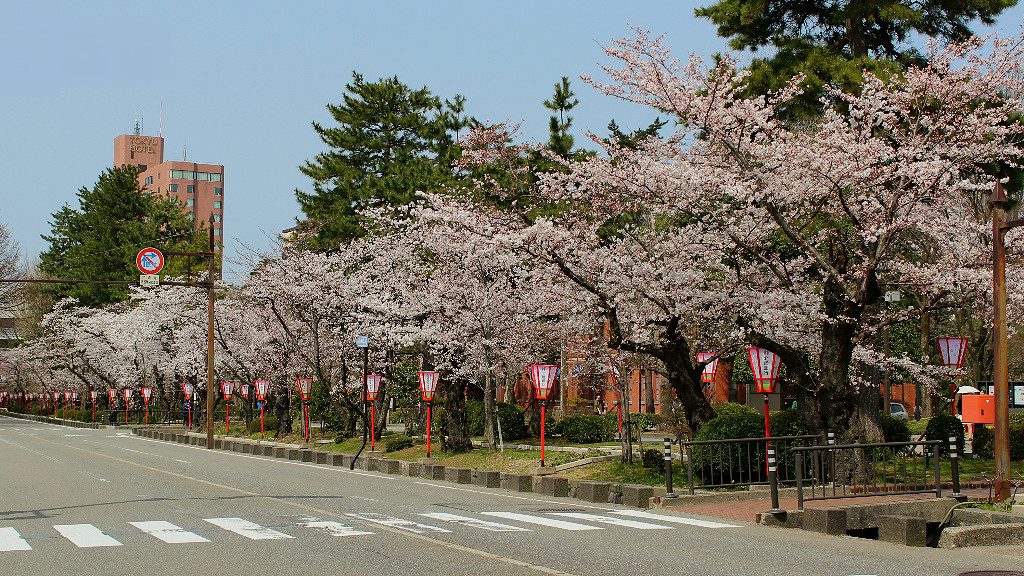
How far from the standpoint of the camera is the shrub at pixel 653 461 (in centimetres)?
2200

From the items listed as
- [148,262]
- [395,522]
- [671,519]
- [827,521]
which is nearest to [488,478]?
[671,519]

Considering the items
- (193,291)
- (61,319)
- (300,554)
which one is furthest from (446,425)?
(61,319)

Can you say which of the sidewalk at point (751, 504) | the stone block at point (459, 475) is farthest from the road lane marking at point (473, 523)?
the stone block at point (459, 475)

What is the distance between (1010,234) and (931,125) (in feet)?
14.8

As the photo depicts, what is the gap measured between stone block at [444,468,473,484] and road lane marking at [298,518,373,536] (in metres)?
10.1

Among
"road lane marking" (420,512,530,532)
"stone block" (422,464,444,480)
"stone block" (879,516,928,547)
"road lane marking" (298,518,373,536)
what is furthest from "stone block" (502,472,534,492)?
"stone block" (879,516,928,547)

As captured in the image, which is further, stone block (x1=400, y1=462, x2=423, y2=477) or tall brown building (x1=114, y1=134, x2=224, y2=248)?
tall brown building (x1=114, y1=134, x2=224, y2=248)

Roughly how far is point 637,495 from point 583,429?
16437 millimetres

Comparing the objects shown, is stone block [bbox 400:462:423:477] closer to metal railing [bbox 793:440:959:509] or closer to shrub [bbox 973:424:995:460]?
metal railing [bbox 793:440:959:509]

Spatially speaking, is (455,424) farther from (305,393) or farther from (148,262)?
(148,262)

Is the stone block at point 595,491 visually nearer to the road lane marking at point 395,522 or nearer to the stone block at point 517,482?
the stone block at point 517,482

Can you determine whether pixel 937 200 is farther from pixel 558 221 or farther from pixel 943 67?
pixel 558 221

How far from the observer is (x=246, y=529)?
44.7 feet

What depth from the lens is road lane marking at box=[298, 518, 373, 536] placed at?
43.1ft
